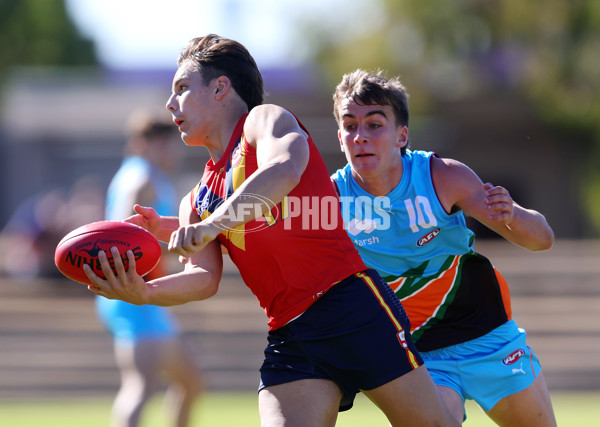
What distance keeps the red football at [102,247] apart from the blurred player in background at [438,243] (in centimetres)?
96

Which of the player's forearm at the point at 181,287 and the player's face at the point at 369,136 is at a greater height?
the player's face at the point at 369,136

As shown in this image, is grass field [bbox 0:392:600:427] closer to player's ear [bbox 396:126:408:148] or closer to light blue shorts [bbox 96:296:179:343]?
light blue shorts [bbox 96:296:179:343]

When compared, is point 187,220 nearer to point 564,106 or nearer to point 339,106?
point 339,106

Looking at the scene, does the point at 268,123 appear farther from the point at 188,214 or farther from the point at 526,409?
the point at 526,409

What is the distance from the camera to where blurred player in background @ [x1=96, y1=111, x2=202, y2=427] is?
19.7 feet

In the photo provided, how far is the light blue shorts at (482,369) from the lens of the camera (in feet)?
13.6

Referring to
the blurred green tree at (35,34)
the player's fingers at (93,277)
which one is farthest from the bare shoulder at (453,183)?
the blurred green tree at (35,34)

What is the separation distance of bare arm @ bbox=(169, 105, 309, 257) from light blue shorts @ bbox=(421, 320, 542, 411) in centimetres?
138

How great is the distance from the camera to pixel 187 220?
3.80 m

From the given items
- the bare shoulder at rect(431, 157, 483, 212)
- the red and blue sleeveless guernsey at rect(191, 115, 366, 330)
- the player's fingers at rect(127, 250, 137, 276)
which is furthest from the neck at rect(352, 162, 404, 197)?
the player's fingers at rect(127, 250, 137, 276)

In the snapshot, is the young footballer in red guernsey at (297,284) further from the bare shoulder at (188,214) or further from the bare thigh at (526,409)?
the bare thigh at (526,409)

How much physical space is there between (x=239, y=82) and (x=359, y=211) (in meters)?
0.80

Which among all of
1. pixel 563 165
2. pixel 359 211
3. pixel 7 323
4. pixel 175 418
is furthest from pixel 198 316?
pixel 563 165

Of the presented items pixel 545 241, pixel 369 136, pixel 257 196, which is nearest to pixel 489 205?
pixel 545 241
